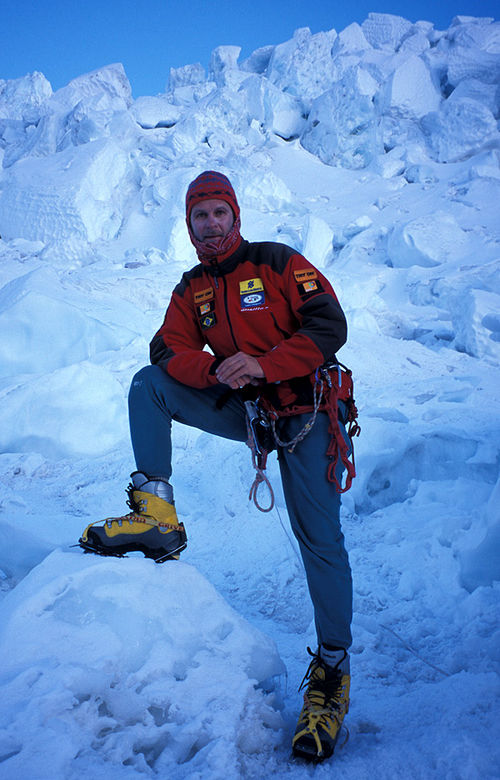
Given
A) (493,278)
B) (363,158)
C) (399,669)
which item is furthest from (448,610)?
(363,158)

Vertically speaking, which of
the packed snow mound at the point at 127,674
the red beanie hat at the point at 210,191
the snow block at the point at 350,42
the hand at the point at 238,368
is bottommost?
the packed snow mound at the point at 127,674

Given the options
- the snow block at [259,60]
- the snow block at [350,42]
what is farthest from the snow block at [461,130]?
the snow block at [259,60]

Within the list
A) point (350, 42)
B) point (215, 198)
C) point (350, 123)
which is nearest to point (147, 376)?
point (215, 198)

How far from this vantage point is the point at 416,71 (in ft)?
53.0

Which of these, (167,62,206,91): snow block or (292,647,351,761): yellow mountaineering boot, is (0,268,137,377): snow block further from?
(167,62,206,91): snow block

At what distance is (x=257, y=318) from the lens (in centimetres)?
171

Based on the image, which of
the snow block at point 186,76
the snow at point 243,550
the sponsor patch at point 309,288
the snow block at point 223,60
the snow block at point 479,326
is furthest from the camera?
the snow block at point 186,76

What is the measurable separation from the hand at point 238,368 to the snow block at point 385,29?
25.8 meters

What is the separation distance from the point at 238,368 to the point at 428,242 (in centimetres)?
923

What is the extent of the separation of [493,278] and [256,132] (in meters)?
12.1

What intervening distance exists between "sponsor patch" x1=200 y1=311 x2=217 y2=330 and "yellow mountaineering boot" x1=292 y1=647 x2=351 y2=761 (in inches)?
50.0

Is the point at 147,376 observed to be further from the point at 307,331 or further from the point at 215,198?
the point at 215,198

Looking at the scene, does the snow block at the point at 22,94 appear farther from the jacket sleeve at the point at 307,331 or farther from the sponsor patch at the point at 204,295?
the jacket sleeve at the point at 307,331

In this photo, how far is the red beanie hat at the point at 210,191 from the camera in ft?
5.95
